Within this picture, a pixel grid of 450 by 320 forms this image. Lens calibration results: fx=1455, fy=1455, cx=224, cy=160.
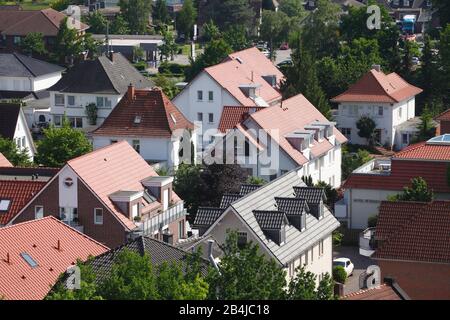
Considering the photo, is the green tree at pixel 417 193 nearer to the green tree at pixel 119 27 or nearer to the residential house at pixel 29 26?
the residential house at pixel 29 26

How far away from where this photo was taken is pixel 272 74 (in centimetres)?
6825

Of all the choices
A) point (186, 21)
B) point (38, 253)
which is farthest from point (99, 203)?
point (186, 21)

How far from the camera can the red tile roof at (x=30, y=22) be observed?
9206cm

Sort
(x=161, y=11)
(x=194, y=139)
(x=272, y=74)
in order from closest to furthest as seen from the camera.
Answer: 1. (x=194, y=139)
2. (x=272, y=74)
3. (x=161, y=11)

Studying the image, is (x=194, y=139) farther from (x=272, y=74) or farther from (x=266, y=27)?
(x=266, y=27)

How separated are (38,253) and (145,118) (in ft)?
74.4

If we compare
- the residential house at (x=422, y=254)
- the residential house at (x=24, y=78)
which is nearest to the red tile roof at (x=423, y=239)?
the residential house at (x=422, y=254)

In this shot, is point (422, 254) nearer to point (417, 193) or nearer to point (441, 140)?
point (417, 193)

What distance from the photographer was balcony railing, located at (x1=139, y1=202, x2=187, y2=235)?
39659mm

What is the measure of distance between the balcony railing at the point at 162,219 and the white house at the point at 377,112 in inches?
921

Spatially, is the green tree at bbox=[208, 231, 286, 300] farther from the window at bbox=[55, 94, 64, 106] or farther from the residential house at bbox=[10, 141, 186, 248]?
the window at bbox=[55, 94, 64, 106]

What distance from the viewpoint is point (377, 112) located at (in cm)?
6512
